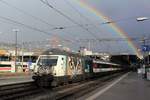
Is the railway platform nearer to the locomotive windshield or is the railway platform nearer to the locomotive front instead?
the locomotive front

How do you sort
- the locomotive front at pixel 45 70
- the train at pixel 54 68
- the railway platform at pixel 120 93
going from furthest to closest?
the train at pixel 54 68 < the locomotive front at pixel 45 70 < the railway platform at pixel 120 93

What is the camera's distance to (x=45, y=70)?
28.4 metres

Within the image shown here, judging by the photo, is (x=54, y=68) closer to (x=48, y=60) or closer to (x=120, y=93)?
(x=48, y=60)

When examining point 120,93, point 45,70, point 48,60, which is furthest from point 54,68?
point 120,93

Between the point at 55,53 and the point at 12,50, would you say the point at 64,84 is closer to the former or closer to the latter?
the point at 55,53

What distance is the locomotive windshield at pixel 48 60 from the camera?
29.0 m

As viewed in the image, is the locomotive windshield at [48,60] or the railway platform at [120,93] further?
the locomotive windshield at [48,60]

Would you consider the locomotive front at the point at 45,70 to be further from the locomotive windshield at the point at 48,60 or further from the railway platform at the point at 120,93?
the railway platform at the point at 120,93

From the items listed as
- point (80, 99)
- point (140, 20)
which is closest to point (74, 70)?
point (140, 20)

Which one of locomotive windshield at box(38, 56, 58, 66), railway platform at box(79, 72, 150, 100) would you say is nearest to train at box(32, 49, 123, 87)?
locomotive windshield at box(38, 56, 58, 66)

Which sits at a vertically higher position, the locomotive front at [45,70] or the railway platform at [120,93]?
the locomotive front at [45,70]

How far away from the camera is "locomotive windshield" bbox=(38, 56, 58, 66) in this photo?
29031mm

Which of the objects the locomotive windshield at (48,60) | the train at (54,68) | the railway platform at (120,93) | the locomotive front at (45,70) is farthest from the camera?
the locomotive windshield at (48,60)

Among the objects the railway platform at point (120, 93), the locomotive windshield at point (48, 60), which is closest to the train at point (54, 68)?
the locomotive windshield at point (48, 60)
